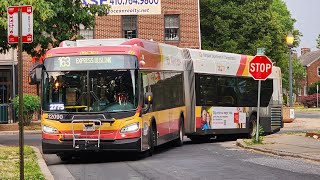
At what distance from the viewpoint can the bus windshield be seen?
16469 mm

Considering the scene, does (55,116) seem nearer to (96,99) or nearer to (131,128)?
(96,99)

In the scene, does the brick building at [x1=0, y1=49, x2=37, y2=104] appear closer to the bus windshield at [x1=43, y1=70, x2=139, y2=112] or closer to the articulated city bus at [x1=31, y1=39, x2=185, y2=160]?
the articulated city bus at [x1=31, y1=39, x2=185, y2=160]

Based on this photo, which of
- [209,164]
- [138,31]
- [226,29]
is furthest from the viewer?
[226,29]

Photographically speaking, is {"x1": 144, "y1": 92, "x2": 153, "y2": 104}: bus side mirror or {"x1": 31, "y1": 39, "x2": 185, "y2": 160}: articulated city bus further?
{"x1": 144, "y1": 92, "x2": 153, "y2": 104}: bus side mirror

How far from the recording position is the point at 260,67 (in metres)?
21.4

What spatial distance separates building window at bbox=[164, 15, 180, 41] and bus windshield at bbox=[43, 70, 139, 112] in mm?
27581

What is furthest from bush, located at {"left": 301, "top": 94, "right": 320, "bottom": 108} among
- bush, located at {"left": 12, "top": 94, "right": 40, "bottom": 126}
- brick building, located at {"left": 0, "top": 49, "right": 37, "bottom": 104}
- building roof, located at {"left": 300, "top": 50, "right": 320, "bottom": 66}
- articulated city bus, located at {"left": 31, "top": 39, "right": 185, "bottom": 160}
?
articulated city bus, located at {"left": 31, "top": 39, "right": 185, "bottom": 160}

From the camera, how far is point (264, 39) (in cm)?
5509

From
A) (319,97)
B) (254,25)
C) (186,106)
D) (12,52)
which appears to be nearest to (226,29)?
(254,25)

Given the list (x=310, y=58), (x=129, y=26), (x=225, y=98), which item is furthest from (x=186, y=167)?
(x=310, y=58)

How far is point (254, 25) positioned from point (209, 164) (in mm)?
40946

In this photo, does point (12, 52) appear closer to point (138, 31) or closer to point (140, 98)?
point (138, 31)

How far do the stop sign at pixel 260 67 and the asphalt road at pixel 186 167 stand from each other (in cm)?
320

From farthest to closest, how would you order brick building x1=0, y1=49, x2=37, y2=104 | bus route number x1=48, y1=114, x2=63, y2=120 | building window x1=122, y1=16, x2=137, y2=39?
building window x1=122, y1=16, x2=137, y2=39 < brick building x1=0, y1=49, x2=37, y2=104 < bus route number x1=48, y1=114, x2=63, y2=120
